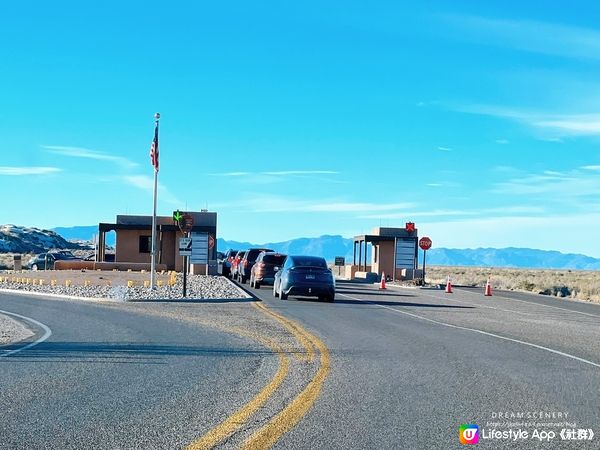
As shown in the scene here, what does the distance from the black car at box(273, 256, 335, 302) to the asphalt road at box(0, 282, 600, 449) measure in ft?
27.8

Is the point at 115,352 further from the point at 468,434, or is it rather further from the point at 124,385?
the point at 468,434

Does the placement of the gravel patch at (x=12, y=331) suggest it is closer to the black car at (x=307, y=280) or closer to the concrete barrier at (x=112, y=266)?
the black car at (x=307, y=280)

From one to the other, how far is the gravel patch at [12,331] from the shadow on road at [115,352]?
3.91 ft

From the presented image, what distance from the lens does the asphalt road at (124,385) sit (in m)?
7.75

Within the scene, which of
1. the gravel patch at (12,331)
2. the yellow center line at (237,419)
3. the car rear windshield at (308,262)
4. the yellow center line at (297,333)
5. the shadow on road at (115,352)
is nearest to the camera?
the yellow center line at (237,419)

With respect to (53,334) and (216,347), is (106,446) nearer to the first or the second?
(216,347)

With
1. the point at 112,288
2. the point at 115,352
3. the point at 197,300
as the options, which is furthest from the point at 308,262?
the point at 115,352

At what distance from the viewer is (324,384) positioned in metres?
10.6

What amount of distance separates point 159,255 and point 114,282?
1399 centimetres

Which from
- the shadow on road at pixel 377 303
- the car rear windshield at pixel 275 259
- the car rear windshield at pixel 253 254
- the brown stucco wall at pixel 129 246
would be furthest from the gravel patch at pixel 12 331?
the brown stucco wall at pixel 129 246

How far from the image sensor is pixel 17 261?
56719mm

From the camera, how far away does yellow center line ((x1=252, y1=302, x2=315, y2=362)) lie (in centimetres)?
1352

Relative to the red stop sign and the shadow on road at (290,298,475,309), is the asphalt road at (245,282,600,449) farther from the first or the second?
the red stop sign

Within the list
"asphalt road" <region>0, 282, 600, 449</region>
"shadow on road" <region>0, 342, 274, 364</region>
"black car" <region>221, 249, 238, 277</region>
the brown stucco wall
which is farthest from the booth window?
"shadow on road" <region>0, 342, 274, 364</region>
